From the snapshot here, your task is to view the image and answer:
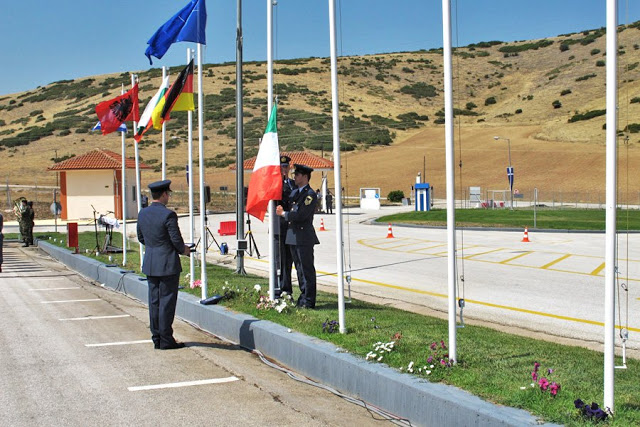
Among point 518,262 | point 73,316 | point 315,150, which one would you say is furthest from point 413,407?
point 315,150

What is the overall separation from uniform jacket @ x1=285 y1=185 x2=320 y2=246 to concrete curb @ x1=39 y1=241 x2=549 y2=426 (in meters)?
1.30

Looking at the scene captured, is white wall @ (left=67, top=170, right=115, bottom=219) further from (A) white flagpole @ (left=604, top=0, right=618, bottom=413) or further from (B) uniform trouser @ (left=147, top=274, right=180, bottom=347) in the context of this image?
(A) white flagpole @ (left=604, top=0, right=618, bottom=413)

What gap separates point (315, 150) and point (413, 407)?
83.6 meters

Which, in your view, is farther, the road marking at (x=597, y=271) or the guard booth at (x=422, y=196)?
the guard booth at (x=422, y=196)

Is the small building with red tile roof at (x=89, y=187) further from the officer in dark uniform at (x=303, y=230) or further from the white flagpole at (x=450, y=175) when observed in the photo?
the white flagpole at (x=450, y=175)

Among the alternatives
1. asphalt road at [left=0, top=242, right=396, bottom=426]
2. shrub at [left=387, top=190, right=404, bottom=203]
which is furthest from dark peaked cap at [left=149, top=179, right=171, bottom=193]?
shrub at [left=387, top=190, right=404, bottom=203]

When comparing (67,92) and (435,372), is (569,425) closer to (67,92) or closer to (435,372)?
(435,372)

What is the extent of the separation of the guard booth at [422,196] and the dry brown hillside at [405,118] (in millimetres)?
10940

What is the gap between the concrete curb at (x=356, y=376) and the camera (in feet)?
18.3

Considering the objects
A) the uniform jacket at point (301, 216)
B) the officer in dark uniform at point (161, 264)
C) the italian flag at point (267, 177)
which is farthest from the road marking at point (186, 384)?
the uniform jacket at point (301, 216)

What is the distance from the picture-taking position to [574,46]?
139m

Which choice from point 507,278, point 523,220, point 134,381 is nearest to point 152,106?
point 507,278

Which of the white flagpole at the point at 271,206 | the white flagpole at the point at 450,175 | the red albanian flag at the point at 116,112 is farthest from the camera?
the red albanian flag at the point at 116,112

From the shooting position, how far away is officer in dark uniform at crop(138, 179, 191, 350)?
9336mm
